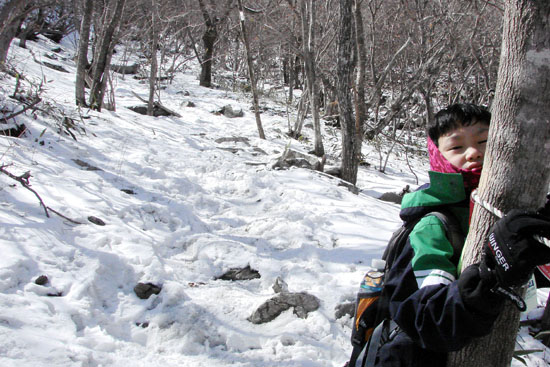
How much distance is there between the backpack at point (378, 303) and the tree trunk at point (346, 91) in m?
4.86

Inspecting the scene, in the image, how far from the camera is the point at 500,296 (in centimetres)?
91

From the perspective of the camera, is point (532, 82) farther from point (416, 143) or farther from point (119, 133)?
point (416, 143)

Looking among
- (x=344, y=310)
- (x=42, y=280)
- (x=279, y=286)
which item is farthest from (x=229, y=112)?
(x=344, y=310)

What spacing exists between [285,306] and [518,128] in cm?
206

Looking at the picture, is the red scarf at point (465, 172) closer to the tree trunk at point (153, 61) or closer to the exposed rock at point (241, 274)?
the exposed rock at point (241, 274)

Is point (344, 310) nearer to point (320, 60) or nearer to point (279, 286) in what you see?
point (279, 286)

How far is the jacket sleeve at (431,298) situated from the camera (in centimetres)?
94

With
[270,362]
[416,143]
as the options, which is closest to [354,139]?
[270,362]

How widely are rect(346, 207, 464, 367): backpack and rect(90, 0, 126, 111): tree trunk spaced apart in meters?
7.77

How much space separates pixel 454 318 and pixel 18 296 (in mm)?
2466

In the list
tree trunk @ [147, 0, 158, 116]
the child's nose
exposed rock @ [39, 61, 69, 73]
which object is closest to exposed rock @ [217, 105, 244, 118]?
tree trunk @ [147, 0, 158, 116]

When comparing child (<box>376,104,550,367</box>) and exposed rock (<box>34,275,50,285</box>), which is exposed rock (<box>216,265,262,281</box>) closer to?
exposed rock (<box>34,275,50,285</box>)

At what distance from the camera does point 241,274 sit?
10.6 feet

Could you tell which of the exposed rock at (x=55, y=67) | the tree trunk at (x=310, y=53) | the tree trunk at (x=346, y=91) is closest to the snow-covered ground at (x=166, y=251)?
the tree trunk at (x=346, y=91)
